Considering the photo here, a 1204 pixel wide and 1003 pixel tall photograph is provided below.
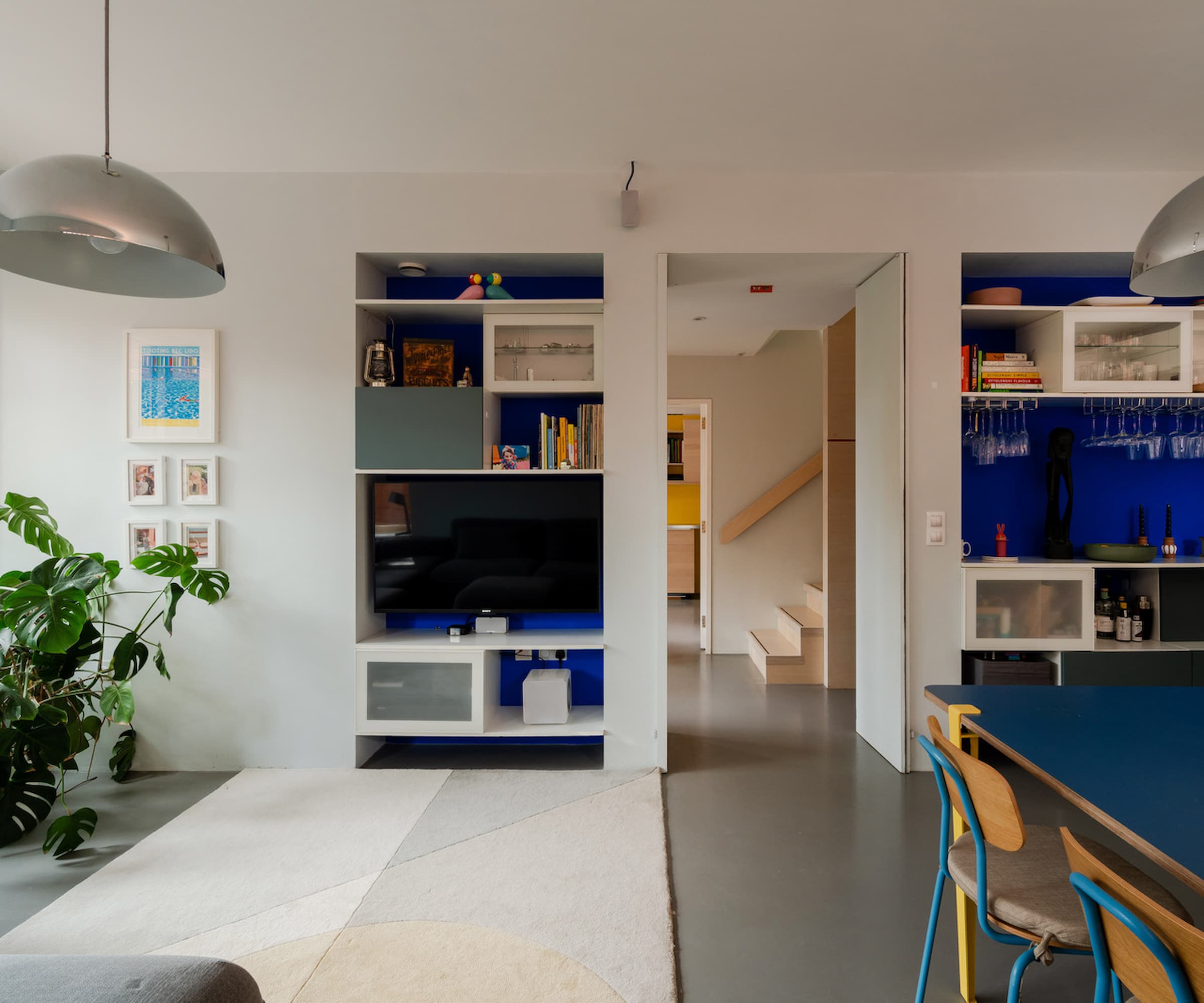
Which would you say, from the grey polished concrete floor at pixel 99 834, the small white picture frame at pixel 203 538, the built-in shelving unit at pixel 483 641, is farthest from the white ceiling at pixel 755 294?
the grey polished concrete floor at pixel 99 834

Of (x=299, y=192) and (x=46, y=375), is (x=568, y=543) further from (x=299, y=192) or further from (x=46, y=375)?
(x=46, y=375)

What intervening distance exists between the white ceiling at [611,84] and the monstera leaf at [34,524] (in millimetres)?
1587

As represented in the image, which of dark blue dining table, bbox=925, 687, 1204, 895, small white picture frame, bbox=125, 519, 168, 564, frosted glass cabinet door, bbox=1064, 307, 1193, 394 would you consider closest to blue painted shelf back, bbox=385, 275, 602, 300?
small white picture frame, bbox=125, 519, 168, 564

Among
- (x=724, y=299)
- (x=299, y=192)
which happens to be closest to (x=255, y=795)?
(x=299, y=192)

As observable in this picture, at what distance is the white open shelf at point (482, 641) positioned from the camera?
3.35 m

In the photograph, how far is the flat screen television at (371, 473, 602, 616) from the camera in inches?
139

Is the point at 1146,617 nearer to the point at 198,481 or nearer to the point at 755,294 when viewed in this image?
the point at 755,294

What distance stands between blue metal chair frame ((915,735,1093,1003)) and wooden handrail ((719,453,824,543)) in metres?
4.10

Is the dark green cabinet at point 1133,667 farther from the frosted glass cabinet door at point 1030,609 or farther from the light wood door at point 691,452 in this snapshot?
the light wood door at point 691,452

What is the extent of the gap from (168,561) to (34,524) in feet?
1.83

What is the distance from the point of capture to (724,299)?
4188mm

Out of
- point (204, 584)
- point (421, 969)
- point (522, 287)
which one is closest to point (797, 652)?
point (522, 287)

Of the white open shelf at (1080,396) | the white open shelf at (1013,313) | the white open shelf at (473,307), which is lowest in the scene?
the white open shelf at (1080,396)

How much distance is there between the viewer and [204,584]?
3096mm
